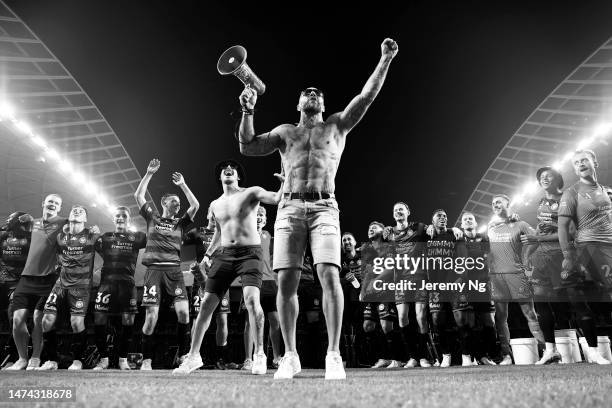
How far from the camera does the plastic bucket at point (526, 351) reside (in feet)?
20.4

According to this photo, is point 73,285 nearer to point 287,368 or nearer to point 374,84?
point 287,368

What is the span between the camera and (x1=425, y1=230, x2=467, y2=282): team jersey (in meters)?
6.84

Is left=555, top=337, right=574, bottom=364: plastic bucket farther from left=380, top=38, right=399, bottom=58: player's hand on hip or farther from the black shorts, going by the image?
left=380, top=38, right=399, bottom=58: player's hand on hip

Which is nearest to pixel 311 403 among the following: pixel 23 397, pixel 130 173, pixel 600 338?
pixel 23 397

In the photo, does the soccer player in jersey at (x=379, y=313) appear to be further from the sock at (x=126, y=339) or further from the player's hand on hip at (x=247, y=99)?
the player's hand on hip at (x=247, y=99)

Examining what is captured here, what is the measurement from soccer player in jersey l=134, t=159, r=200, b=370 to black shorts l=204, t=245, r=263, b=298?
206 centimetres

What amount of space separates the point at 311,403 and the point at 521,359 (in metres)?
5.44

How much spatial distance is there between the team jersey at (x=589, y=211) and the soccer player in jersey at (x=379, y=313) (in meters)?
2.72

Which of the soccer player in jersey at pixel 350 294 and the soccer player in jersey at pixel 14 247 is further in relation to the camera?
the soccer player in jersey at pixel 350 294

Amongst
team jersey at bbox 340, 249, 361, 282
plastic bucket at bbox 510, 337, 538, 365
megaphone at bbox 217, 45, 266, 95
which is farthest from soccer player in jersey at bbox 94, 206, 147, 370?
plastic bucket at bbox 510, 337, 538, 365

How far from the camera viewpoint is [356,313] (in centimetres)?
849

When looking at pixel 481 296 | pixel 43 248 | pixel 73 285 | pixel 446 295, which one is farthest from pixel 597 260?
pixel 43 248

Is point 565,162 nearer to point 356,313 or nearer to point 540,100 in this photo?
point 540,100

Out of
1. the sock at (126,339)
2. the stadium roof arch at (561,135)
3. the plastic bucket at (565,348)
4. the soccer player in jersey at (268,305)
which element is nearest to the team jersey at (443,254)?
the plastic bucket at (565,348)
